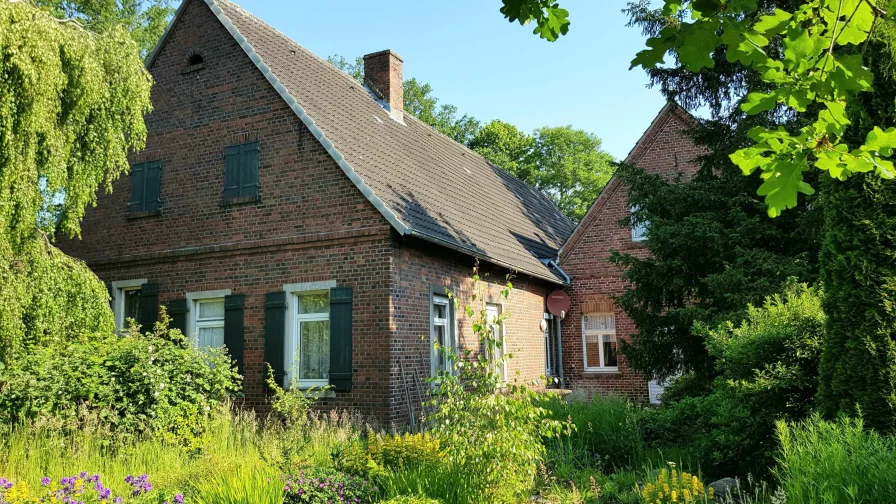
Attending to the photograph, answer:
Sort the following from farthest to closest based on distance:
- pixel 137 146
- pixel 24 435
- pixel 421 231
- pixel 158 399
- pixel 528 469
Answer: pixel 137 146
pixel 421 231
pixel 158 399
pixel 24 435
pixel 528 469

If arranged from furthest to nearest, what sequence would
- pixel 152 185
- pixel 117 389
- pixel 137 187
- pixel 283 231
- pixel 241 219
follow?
pixel 137 187
pixel 152 185
pixel 241 219
pixel 283 231
pixel 117 389

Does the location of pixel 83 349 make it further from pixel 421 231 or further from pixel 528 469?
pixel 528 469

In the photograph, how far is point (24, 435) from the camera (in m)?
8.04

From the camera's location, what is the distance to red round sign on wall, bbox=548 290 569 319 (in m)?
17.8

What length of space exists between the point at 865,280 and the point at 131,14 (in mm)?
23746

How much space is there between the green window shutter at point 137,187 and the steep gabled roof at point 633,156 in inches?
404

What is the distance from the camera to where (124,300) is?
1398 centimetres

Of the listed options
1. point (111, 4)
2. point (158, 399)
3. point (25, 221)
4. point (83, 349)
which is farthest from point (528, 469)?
point (111, 4)

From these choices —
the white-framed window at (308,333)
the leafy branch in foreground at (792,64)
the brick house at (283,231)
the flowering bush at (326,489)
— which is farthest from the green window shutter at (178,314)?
the leafy branch in foreground at (792,64)

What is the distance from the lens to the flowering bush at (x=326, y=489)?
6082 millimetres

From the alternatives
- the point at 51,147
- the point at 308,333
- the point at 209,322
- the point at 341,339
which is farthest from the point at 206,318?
the point at 51,147

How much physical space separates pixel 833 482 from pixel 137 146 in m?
11.5

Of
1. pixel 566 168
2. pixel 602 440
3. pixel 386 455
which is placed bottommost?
pixel 602 440

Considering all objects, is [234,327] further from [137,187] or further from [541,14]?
[541,14]
